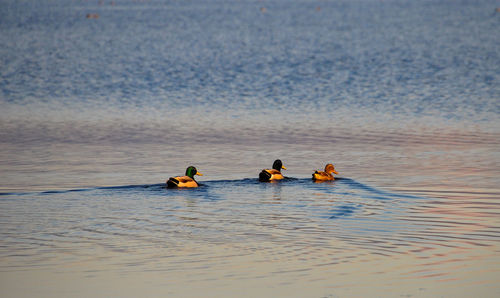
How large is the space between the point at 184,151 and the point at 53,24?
73.6m

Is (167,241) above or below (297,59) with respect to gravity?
below

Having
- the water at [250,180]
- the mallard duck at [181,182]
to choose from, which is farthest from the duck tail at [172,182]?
the water at [250,180]

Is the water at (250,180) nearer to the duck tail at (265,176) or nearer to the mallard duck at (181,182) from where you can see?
the duck tail at (265,176)

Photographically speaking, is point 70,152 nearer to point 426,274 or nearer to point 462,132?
point 462,132

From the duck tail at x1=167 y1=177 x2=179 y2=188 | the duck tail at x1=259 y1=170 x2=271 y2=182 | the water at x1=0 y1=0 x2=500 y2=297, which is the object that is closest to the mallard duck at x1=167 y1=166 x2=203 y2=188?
the duck tail at x1=167 y1=177 x2=179 y2=188

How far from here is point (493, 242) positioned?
40.4ft

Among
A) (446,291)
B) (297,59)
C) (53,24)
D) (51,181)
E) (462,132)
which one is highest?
(53,24)

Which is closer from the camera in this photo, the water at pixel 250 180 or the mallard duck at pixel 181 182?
the water at pixel 250 180

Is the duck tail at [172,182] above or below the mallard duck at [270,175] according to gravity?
below

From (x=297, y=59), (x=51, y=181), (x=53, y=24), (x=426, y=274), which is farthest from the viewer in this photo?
(x=53, y=24)

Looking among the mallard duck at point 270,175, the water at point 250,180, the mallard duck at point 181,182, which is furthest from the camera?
the mallard duck at point 270,175

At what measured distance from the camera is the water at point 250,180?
1077 centimetres

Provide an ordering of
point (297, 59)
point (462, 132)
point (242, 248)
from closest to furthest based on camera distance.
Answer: point (242, 248) → point (462, 132) → point (297, 59)

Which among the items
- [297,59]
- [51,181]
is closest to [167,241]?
[51,181]
